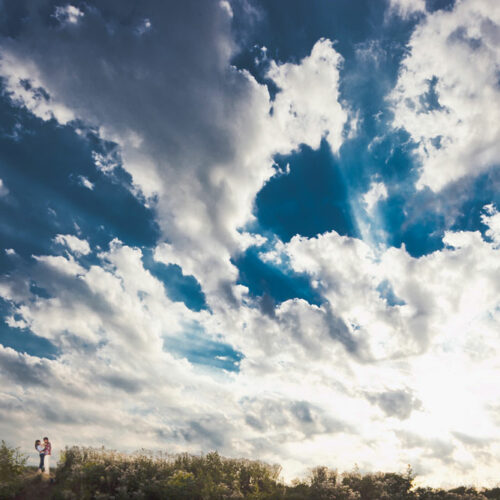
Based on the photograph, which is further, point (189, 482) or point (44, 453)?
point (44, 453)

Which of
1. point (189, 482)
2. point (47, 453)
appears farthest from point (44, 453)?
point (189, 482)

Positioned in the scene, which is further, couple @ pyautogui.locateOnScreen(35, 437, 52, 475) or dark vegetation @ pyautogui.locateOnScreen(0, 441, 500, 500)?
couple @ pyautogui.locateOnScreen(35, 437, 52, 475)

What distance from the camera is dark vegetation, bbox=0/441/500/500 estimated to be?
792 inches

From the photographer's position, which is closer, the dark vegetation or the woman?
the dark vegetation

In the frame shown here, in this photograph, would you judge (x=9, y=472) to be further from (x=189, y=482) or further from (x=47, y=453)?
(x=189, y=482)

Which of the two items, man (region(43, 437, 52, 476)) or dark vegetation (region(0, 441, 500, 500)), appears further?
man (region(43, 437, 52, 476))

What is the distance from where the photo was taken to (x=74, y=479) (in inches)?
833

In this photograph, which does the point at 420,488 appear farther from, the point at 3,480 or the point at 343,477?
the point at 3,480

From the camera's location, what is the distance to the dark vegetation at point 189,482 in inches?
792

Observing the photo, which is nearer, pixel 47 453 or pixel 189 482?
pixel 189 482

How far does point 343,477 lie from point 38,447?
70.0 feet

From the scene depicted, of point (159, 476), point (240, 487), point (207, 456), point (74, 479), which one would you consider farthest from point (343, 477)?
point (74, 479)

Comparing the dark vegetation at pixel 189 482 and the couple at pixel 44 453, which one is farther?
the couple at pixel 44 453

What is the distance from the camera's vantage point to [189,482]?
2038 cm
